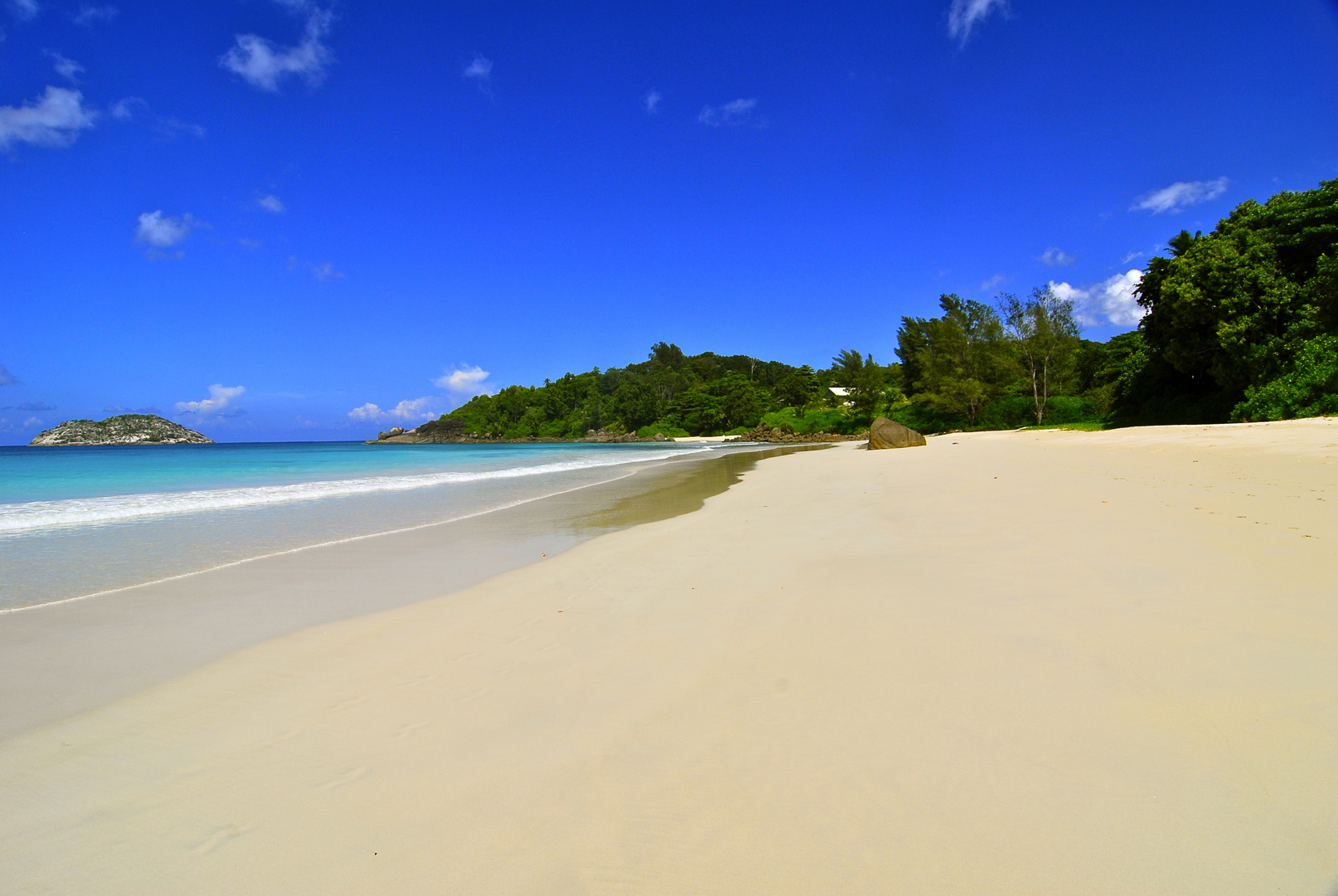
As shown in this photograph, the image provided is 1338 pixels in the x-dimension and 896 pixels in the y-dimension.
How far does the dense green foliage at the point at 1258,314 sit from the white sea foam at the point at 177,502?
2349 cm

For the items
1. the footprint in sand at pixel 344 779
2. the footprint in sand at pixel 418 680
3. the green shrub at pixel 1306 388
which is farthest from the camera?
the green shrub at pixel 1306 388

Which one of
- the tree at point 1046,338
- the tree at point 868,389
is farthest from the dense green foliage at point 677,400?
the tree at point 1046,338

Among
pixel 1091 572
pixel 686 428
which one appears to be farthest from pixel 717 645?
pixel 686 428

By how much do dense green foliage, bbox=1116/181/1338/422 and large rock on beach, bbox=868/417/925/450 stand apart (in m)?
8.95

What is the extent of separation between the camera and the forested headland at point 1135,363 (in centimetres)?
1698

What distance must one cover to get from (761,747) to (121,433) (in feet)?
415

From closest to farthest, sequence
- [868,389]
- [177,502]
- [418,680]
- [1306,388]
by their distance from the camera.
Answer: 1. [418,680]
2. [177,502]
3. [1306,388]
4. [868,389]

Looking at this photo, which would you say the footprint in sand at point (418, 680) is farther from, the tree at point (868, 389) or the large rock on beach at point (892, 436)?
the tree at point (868, 389)

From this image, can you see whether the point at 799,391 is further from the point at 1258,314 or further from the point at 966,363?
the point at 1258,314

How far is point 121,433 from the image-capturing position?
92.4 m

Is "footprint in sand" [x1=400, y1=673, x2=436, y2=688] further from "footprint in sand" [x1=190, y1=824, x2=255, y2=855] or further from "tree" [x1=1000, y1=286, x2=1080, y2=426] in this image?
"tree" [x1=1000, y1=286, x2=1080, y2=426]

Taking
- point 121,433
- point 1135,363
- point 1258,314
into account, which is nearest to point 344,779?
point 1258,314

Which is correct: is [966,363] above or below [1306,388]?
above

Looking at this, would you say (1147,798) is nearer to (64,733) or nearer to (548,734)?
(548,734)
